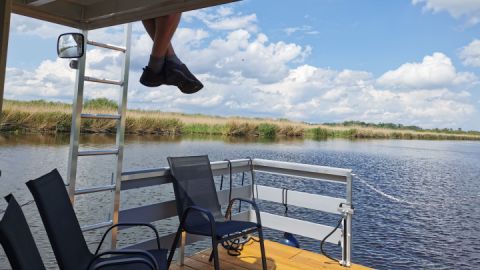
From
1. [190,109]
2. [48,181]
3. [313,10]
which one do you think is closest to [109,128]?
[48,181]

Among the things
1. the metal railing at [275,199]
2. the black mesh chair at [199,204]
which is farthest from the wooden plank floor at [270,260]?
the black mesh chair at [199,204]

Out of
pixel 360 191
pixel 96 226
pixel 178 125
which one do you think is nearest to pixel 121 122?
pixel 96 226

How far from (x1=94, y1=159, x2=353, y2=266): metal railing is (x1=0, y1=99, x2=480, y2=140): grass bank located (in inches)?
23.7

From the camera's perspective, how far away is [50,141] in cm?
397

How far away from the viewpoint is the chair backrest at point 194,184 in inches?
96.7

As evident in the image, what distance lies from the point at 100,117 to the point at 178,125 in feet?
14.5

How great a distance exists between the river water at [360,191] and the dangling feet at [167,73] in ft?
2.90

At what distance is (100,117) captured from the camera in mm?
2139

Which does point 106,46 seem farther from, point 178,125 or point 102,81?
point 178,125

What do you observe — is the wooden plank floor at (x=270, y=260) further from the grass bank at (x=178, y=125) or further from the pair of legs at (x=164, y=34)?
the pair of legs at (x=164, y=34)

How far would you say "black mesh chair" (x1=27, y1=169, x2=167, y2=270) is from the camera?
1.46 metres

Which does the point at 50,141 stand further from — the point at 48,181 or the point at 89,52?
the point at 48,181

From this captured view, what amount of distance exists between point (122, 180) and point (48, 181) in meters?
0.61

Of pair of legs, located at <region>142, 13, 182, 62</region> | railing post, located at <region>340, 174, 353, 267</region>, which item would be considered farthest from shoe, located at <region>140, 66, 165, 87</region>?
railing post, located at <region>340, 174, 353, 267</region>
